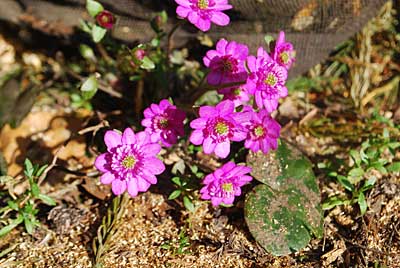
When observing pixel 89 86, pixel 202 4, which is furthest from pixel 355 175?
pixel 89 86

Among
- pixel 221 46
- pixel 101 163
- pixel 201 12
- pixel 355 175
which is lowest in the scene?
pixel 355 175

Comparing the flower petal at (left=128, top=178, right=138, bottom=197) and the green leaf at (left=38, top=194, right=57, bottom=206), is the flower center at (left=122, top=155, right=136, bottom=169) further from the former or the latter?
the green leaf at (left=38, top=194, right=57, bottom=206)

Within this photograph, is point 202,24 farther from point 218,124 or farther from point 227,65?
point 218,124

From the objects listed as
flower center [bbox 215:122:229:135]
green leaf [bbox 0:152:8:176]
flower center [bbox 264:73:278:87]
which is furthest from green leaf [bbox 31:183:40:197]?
flower center [bbox 264:73:278:87]

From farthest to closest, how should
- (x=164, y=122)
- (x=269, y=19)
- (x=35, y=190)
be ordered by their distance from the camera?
1. (x=269, y=19)
2. (x=35, y=190)
3. (x=164, y=122)

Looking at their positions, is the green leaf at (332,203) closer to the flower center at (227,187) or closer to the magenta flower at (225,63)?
the flower center at (227,187)

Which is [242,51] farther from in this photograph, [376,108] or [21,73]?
[21,73]
